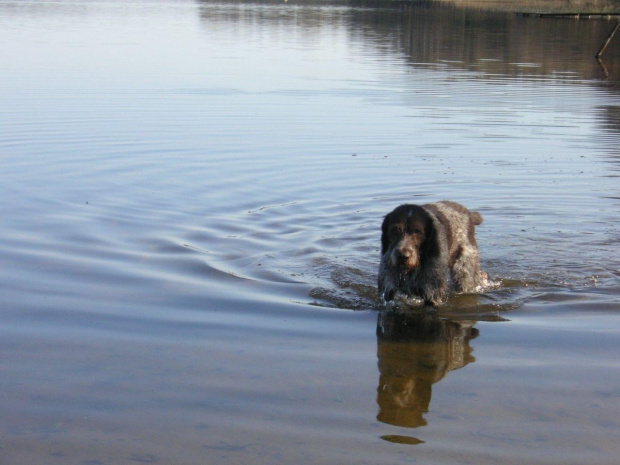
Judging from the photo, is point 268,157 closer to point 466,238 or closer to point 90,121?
point 90,121

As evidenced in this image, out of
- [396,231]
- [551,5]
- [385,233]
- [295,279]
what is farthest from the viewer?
[551,5]

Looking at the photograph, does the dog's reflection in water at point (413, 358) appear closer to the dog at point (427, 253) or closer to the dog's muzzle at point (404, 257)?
the dog at point (427, 253)

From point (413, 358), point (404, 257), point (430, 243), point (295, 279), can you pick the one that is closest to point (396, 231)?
point (404, 257)

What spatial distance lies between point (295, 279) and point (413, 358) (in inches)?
92.2

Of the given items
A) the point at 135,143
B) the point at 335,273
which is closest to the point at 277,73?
the point at 135,143

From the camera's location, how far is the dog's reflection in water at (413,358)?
5.94m

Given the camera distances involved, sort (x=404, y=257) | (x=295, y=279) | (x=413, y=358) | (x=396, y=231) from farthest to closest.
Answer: (x=295, y=279)
(x=396, y=231)
(x=404, y=257)
(x=413, y=358)

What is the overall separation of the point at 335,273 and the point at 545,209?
4049 mm

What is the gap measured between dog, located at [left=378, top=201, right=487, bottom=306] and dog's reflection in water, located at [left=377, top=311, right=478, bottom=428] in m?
0.29

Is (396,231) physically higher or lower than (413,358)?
higher

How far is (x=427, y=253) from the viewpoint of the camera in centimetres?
782

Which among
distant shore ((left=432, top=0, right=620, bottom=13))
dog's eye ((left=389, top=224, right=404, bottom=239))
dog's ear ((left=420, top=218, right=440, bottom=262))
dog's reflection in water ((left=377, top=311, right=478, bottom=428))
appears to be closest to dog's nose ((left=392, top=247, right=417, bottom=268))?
dog's eye ((left=389, top=224, right=404, bottom=239))

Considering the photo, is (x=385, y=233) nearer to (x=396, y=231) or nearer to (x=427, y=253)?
(x=396, y=231)

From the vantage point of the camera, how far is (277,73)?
28688 mm
